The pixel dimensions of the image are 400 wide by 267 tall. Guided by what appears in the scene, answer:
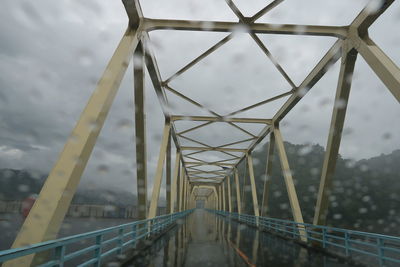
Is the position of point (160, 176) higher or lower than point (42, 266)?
higher

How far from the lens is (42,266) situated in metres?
3.48

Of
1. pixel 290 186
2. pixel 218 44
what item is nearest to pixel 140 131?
pixel 218 44

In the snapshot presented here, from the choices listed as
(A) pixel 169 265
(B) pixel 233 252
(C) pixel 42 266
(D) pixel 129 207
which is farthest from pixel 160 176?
(D) pixel 129 207

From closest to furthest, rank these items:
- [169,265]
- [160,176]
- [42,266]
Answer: [42,266] → [169,265] → [160,176]

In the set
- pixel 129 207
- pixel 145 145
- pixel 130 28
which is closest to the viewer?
pixel 130 28

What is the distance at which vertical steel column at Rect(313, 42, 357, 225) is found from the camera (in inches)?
319

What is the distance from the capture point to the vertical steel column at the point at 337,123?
8.09 m

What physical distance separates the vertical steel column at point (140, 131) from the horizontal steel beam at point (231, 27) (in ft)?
2.99

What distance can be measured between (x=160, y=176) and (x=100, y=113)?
29.3 ft

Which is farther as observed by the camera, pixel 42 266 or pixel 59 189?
pixel 59 189

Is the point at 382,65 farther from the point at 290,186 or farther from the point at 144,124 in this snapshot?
the point at 290,186

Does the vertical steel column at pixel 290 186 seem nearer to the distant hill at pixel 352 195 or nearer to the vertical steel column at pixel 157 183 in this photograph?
the vertical steel column at pixel 157 183

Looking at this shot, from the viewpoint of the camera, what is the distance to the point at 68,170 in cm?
485

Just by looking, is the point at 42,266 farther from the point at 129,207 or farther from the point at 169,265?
the point at 129,207
